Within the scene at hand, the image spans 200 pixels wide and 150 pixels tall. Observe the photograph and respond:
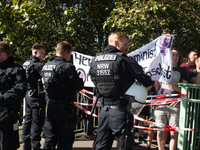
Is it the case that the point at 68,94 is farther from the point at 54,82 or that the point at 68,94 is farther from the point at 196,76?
the point at 196,76

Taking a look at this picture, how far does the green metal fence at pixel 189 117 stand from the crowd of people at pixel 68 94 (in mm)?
211

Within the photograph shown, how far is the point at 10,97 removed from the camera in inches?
115

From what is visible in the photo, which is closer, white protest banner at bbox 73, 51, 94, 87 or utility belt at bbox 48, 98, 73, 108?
utility belt at bbox 48, 98, 73, 108

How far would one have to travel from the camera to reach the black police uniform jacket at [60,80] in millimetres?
3381

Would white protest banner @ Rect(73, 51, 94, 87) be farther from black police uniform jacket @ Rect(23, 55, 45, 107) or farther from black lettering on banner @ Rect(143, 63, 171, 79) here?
black lettering on banner @ Rect(143, 63, 171, 79)

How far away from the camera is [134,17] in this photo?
20.7 feet

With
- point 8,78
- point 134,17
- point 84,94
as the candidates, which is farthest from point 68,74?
point 134,17

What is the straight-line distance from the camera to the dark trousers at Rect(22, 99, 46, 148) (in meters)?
4.09

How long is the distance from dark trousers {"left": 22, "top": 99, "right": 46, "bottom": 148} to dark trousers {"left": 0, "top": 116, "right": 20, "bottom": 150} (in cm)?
105

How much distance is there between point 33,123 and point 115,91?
2076 mm

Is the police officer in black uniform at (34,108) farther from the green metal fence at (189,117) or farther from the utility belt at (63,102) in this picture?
the green metal fence at (189,117)

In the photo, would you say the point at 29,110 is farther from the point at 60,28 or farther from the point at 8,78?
the point at 60,28

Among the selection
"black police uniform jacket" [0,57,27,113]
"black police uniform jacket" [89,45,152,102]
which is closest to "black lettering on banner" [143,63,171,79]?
"black police uniform jacket" [89,45,152,102]

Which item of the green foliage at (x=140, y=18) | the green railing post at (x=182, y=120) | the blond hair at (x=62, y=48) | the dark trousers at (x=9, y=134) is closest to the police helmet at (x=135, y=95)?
the green railing post at (x=182, y=120)
